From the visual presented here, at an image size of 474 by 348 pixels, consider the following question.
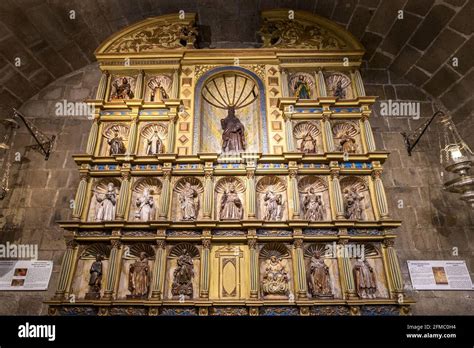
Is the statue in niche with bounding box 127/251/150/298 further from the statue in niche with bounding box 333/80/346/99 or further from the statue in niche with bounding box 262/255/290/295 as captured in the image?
the statue in niche with bounding box 333/80/346/99

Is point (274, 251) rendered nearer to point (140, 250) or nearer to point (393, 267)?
point (393, 267)

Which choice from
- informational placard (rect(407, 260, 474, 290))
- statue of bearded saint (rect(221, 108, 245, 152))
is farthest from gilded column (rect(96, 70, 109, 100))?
informational placard (rect(407, 260, 474, 290))

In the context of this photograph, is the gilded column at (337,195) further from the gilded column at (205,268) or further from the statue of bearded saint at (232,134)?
the gilded column at (205,268)

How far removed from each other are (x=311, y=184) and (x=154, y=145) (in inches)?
109

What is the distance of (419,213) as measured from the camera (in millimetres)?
6863

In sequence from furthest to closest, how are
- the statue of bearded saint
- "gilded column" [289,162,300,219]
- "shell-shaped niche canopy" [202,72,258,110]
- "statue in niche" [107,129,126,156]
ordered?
"shell-shaped niche canopy" [202,72,258,110] < the statue of bearded saint < "statue in niche" [107,129,126,156] < "gilded column" [289,162,300,219]

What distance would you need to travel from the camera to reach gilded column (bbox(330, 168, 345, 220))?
619 cm

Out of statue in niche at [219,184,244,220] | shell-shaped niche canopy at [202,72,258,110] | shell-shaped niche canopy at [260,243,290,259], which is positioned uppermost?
shell-shaped niche canopy at [202,72,258,110]

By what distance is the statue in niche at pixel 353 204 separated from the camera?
249 inches

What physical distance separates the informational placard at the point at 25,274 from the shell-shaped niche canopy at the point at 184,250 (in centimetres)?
205

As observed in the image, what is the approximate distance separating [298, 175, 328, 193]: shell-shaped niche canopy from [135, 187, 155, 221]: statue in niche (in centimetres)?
242
